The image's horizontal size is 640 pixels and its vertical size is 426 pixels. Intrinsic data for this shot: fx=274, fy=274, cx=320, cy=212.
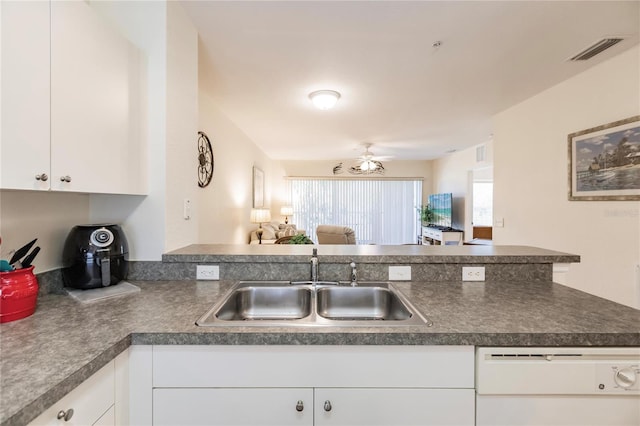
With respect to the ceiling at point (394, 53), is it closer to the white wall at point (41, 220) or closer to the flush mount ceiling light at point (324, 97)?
the flush mount ceiling light at point (324, 97)

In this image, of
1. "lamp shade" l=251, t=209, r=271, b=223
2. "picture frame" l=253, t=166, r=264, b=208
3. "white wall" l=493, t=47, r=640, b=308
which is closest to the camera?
"white wall" l=493, t=47, r=640, b=308

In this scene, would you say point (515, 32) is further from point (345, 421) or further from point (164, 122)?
point (345, 421)

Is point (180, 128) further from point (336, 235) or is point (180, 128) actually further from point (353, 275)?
point (336, 235)

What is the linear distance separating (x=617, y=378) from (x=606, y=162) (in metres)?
2.11

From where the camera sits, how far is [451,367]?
88cm

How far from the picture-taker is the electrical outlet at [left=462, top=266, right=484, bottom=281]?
1.43 metres

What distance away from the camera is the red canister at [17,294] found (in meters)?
0.91

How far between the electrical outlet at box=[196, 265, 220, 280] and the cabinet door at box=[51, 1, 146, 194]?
1.64 ft

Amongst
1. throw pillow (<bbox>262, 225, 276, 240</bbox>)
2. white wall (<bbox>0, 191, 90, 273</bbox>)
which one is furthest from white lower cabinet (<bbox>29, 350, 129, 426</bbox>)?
throw pillow (<bbox>262, 225, 276, 240</bbox>)

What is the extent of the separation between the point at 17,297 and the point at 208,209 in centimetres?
212

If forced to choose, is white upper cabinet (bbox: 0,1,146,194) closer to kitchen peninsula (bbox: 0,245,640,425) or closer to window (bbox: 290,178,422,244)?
kitchen peninsula (bbox: 0,245,640,425)

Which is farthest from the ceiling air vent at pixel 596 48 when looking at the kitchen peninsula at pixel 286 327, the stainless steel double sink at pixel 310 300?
the stainless steel double sink at pixel 310 300

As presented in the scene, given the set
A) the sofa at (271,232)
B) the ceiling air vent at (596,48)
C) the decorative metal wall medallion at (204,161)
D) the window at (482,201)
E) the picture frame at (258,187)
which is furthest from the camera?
the window at (482,201)

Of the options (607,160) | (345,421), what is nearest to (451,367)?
(345,421)
